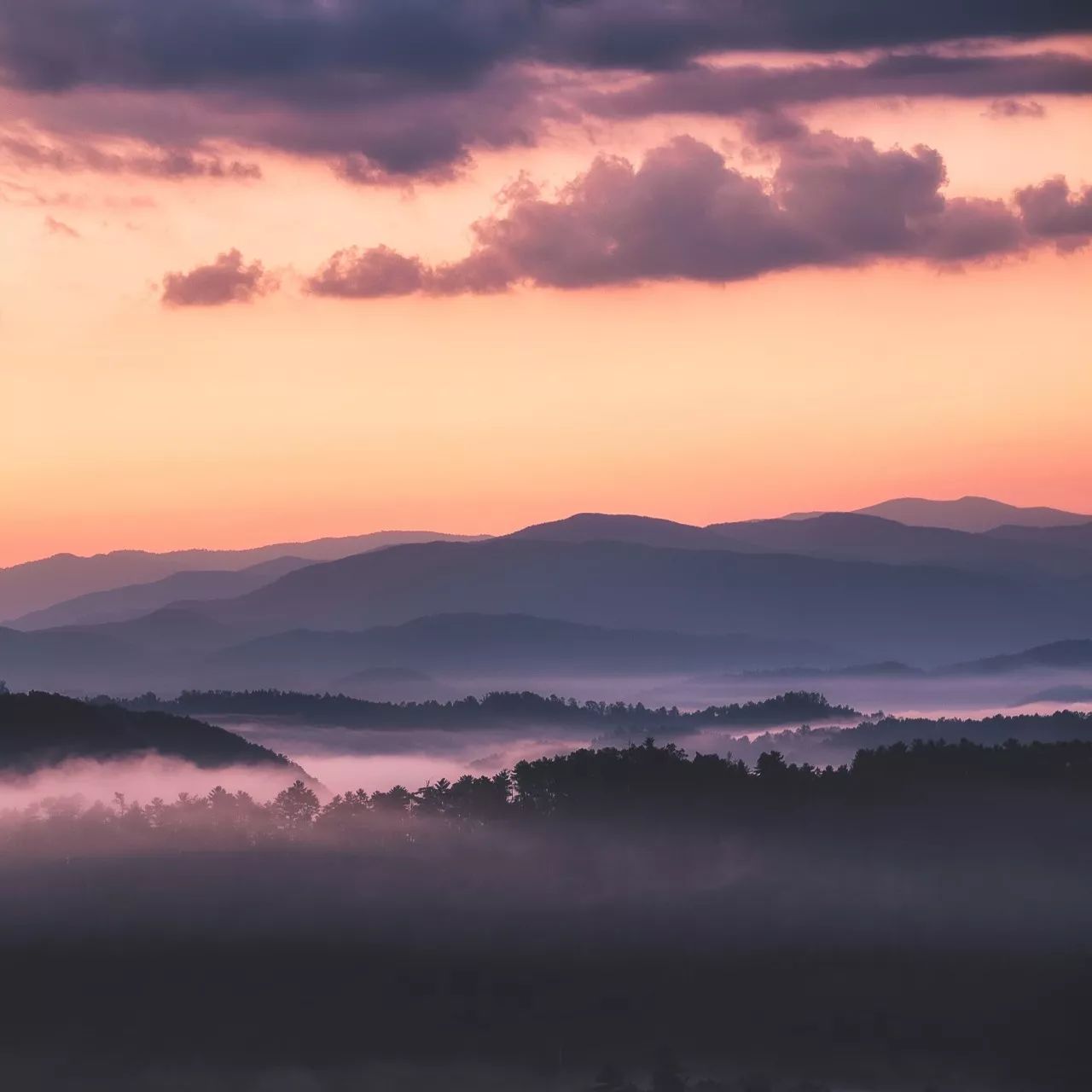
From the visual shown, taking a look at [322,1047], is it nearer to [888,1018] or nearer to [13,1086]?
[13,1086]

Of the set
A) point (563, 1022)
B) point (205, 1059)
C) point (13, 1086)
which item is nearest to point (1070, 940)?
point (563, 1022)

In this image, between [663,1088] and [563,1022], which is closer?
[663,1088]

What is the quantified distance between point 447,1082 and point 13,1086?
139ft

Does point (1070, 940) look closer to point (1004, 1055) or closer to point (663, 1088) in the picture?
point (1004, 1055)

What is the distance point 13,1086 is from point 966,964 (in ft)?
290

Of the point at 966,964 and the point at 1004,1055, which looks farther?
the point at 966,964

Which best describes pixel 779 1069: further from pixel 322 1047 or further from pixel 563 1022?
pixel 322 1047

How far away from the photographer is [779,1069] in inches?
7082

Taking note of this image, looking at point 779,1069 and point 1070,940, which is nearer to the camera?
point 779,1069

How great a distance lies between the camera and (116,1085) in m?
187

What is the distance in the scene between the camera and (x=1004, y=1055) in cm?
17950

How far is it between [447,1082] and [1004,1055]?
47.7 metres

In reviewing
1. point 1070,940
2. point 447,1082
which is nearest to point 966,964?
point 1070,940

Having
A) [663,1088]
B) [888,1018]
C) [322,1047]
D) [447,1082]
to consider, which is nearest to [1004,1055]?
[888,1018]
